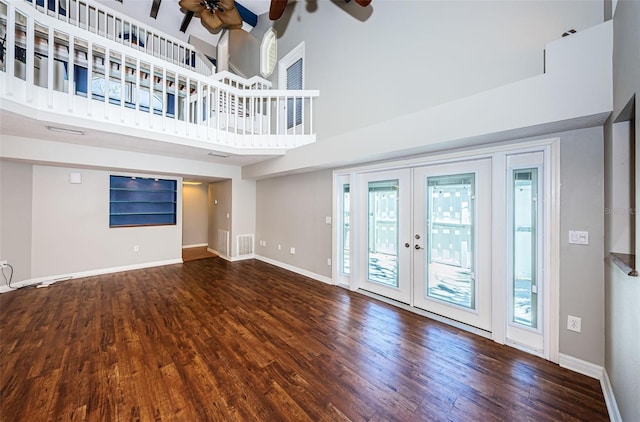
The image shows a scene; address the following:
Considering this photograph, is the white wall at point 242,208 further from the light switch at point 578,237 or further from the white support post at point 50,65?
the light switch at point 578,237

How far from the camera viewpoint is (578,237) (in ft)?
7.05

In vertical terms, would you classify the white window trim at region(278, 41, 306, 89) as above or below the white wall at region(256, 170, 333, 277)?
above

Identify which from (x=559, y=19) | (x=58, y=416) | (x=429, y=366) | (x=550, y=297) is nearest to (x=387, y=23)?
(x=559, y=19)

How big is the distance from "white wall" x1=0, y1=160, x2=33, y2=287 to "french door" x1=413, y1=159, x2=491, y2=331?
6300 mm

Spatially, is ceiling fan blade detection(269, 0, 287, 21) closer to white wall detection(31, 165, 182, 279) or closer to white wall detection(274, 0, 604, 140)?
white wall detection(274, 0, 604, 140)

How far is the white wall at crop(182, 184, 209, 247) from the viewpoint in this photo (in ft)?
26.5

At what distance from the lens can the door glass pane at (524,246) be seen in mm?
2475

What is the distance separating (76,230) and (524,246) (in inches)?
280

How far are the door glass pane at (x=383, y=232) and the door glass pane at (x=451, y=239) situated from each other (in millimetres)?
527

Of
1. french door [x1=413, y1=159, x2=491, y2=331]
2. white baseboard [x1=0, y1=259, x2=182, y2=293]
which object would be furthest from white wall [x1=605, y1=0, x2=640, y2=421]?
white baseboard [x1=0, y1=259, x2=182, y2=293]

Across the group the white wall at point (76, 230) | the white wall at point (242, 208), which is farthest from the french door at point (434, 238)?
the white wall at point (76, 230)

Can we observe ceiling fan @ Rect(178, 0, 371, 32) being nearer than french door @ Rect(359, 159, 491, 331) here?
No

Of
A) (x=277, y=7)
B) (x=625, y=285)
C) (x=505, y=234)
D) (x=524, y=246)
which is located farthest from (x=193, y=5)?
(x=625, y=285)

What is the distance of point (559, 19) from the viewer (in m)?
2.15
